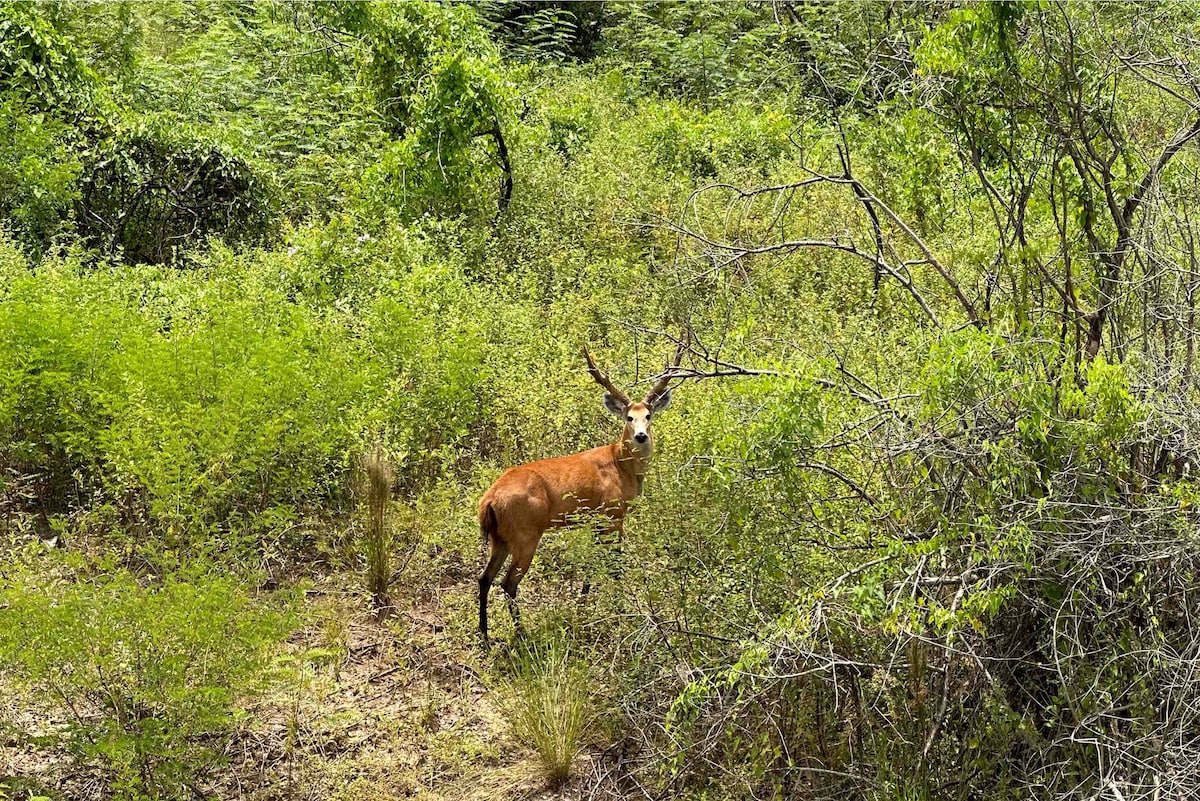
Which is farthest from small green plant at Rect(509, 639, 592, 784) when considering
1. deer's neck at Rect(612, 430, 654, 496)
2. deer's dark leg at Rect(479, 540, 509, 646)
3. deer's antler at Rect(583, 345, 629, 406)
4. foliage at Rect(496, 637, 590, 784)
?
deer's antler at Rect(583, 345, 629, 406)

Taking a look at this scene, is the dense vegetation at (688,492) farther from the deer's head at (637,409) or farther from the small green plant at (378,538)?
the deer's head at (637,409)

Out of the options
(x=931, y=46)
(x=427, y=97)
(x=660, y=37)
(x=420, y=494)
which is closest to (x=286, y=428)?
(x=420, y=494)

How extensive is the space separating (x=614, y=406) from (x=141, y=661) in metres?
3.23

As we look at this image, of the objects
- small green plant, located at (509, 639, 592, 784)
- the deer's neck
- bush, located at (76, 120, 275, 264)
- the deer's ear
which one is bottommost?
small green plant, located at (509, 639, 592, 784)

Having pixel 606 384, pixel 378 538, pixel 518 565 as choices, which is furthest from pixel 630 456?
pixel 378 538

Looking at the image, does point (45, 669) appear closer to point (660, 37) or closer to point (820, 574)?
point (820, 574)

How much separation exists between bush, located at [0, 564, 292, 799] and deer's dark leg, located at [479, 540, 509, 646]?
1.41 metres

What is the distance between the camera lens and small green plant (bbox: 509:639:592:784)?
550 cm

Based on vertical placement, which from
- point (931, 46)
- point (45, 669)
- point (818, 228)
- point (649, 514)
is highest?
point (931, 46)

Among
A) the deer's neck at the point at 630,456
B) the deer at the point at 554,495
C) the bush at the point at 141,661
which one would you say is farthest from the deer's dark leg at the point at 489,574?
the bush at the point at 141,661

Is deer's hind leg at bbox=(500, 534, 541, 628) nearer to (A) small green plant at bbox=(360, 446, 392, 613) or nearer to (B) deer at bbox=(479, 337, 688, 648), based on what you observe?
(B) deer at bbox=(479, 337, 688, 648)

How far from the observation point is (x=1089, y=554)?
4.21m

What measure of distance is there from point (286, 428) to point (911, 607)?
165 inches

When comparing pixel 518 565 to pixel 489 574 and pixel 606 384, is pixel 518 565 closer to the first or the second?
pixel 489 574
